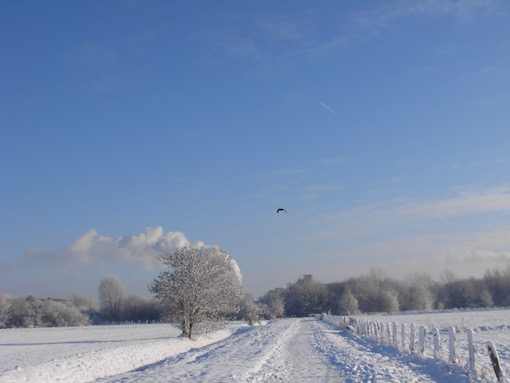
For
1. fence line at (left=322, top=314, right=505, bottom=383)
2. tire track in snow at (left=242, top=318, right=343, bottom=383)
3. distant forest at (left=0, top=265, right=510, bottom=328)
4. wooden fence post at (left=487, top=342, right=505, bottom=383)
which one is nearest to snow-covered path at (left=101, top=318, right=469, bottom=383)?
tire track in snow at (left=242, top=318, right=343, bottom=383)

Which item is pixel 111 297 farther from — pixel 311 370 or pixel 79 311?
pixel 311 370

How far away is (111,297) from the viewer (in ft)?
550

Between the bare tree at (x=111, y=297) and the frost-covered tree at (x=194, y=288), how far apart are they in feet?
406

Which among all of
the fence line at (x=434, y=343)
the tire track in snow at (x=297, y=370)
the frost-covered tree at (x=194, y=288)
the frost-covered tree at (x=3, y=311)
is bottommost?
the tire track in snow at (x=297, y=370)

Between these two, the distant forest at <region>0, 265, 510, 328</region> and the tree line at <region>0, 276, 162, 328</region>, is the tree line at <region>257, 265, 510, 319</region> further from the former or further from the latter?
the tree line at <region>0, 276, 162, 328</region>

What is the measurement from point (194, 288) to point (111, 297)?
131926mm

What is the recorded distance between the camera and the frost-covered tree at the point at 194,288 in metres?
45.2

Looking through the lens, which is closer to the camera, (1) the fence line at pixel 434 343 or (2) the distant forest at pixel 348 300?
(1) the fence line at pixel 434 343

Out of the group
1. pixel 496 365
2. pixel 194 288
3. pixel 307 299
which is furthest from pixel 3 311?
pixel 496 365

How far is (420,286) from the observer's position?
164375 mm

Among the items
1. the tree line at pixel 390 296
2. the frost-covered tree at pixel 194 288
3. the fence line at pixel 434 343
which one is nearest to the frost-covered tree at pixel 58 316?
the tree line at pixel 390 296

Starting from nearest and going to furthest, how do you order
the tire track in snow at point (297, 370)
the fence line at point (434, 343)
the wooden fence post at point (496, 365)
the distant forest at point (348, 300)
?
the wooden fence post at point (496, 365) → the fence line at point (434, 343) → the tire track in snow at point (297, 370) → the distant forest at point (348, 300)

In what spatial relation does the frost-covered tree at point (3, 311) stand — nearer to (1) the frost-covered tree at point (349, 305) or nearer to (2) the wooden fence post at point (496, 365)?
Result: (1) the frost-covered tree at point (349, 305)

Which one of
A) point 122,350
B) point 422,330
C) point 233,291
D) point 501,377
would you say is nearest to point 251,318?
point 233,291
